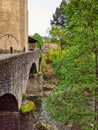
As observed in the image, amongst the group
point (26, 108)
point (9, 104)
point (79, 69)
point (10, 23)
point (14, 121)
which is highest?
point (10, 23)

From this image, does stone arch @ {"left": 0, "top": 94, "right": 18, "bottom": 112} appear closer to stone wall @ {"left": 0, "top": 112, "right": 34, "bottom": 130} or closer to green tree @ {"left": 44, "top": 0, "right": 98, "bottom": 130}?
stone wall @ {"left": 0, "top": 112, "right": 34, "bottom": 130}

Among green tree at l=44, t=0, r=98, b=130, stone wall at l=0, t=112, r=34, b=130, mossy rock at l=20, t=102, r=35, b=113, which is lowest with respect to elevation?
stone wall at l=0, t=112, r=34, b=130

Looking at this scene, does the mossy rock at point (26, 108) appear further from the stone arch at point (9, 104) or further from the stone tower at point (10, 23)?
the stone tower at point (10, 23)

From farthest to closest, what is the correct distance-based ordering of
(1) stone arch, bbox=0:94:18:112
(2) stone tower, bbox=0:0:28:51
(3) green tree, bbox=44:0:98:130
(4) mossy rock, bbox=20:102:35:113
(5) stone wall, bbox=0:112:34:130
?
(2) stone tower, bbox=0:0:28:51
(4) mossy rock, bbox=20:102:35:113
(5) stone wall, bbox=0:112:34:130
(1) stone arch, bbox=0:94:18:112
(3) green tree, bbox=44:0:98:130

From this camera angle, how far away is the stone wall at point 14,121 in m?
18.8

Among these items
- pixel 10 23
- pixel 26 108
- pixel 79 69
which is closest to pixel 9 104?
pixel 26 108

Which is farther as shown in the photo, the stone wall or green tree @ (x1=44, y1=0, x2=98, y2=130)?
the stone wall

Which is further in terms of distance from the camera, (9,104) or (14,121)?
(14,121)

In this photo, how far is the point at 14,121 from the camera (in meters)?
19.2

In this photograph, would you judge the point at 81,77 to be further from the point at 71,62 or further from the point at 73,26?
the point at 73,26

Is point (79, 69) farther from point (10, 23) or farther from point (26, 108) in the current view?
point (10, 23)

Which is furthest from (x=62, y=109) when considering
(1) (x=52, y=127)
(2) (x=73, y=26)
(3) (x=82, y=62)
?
(1) (x=52, y=127)

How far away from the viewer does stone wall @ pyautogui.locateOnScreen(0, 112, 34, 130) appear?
1881 cm

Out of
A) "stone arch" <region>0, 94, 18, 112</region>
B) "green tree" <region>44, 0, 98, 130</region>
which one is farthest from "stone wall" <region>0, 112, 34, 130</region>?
"green tree" <region>44, 0, 98, 130</region>
